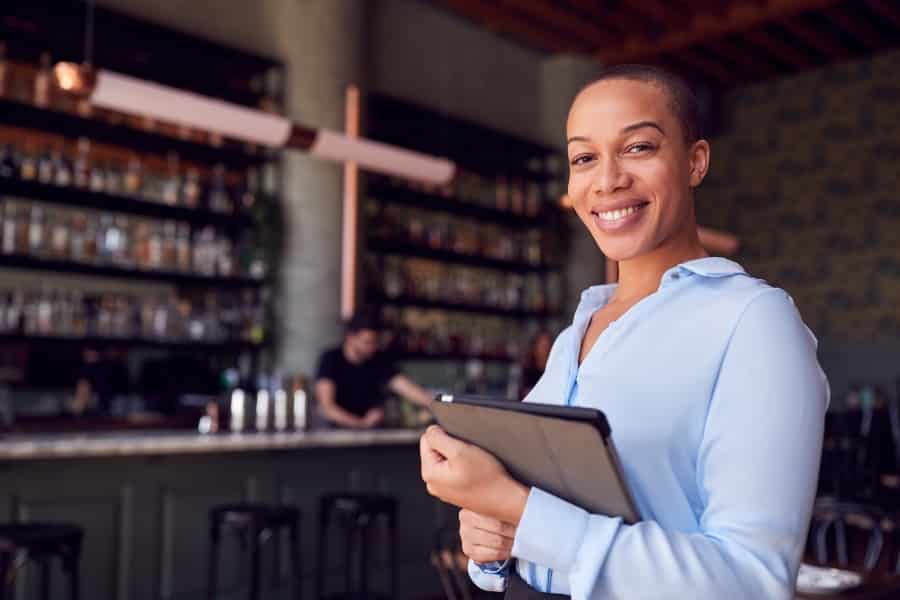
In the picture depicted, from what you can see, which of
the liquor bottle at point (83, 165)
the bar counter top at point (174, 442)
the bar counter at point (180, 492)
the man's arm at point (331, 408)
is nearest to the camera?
the bar counter top at point (174, 442)

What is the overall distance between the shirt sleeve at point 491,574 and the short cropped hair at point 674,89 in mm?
456

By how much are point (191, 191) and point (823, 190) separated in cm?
622

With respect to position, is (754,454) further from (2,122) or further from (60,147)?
(60,147)

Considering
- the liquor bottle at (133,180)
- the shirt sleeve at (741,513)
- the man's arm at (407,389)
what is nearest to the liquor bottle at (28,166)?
the liquor bottle at (133,180)

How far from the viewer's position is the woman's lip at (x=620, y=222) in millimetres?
870

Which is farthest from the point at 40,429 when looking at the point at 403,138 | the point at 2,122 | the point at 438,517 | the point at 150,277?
the point at 403,138

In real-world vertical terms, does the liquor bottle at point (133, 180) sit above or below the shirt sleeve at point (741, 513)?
above

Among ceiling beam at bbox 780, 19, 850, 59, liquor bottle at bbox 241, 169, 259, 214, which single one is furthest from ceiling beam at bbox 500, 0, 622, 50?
liquor bottle at bbox 241, 169, 259, 214

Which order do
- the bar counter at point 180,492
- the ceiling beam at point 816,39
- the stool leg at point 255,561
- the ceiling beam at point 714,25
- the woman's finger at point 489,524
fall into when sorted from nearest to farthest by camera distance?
the woman's finger at point 489,524 < the bar counter at point 180,492 < the stool leg at point 255,561 < the ceiling beam at point 714,25 < the ceiling beam at point 816,39

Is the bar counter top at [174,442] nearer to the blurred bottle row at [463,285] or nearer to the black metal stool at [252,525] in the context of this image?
the black metal stool at [252,525]

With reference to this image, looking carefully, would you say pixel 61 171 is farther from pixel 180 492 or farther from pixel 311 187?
pixel 180 492

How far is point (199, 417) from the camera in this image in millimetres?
5664

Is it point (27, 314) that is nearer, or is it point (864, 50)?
point (27, 314)

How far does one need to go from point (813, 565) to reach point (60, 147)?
4.94 metres
